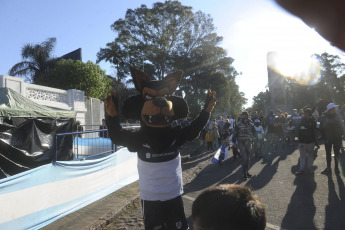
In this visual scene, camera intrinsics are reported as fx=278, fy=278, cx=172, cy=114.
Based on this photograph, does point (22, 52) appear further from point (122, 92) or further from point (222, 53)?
point (222, 53)

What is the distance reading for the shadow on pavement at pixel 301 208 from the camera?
4.17 meters

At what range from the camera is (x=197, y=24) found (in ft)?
87.0

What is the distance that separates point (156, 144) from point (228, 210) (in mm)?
1874

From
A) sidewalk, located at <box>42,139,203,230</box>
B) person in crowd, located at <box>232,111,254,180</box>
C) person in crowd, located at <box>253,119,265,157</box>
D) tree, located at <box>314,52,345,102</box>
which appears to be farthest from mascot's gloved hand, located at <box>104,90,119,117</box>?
tree, located at <box>314,52,345,102</box>

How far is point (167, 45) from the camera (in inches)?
992

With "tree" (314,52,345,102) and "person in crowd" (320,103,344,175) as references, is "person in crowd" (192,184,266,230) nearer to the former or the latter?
"person in crowd" (320,103,344,175)

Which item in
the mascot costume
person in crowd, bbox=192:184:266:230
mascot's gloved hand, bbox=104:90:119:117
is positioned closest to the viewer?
person in crowd, bbox=192:184:266:230

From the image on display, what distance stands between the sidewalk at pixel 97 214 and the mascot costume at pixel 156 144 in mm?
1866

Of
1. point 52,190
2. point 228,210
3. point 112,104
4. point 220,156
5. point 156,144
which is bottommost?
point 220,156

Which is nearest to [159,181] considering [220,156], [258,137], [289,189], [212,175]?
[289,189]

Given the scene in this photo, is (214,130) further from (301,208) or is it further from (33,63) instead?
(33,63)

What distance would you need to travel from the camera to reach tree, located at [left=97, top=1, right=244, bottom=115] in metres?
25.3

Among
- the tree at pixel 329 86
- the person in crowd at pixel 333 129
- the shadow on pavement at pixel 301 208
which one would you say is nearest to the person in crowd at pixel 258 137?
the person in crowd at pixel 333 129

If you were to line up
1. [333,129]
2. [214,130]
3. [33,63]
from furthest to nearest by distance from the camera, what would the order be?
[33,63]
[214,130]
[333,129]
